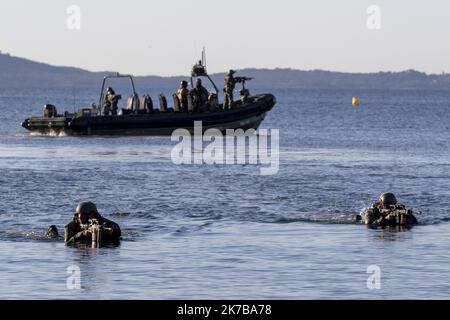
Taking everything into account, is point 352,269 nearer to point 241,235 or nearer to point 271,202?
point 241,235

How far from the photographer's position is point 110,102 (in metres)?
58.9

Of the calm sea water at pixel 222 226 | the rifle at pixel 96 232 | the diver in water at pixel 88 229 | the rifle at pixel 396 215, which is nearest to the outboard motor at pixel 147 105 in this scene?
the calm sea water at pixel 222 226

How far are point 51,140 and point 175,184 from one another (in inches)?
764

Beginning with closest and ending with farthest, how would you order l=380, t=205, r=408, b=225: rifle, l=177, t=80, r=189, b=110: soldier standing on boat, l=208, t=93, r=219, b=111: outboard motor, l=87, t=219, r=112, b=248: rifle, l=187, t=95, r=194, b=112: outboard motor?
l=87, t=219, r=112, b=248: rifle → l=380, t=205, r=408, b=225: rifle → l=177, t=80, r=189, b=110: soldier standing on boat → l=187, t=95, r=194, b=112: outboard motor → l=208, t=93, r=219, b=111: outboard motor

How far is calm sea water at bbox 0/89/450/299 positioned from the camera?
72.2 ft

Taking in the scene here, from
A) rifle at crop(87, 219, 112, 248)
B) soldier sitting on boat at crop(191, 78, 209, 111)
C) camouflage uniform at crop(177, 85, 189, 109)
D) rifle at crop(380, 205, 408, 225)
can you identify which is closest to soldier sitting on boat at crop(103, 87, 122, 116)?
camouflage uniform at crop(177, 85, 189, 109)

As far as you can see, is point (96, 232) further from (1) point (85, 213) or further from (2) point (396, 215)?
(2) point (396, 215)

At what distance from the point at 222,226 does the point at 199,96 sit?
28.7m

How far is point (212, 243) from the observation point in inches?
1050

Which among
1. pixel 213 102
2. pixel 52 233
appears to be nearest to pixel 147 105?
pixel 213 102

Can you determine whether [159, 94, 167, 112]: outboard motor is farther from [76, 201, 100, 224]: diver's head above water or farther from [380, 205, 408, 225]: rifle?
[76, 201, 100, 224]: diver's head above water

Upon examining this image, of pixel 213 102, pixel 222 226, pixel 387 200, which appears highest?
pixel 213 102

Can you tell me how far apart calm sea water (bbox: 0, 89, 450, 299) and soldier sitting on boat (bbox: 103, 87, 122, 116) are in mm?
5018

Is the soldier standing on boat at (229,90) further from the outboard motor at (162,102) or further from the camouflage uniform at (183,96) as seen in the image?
the outboard motor at (162,102)
